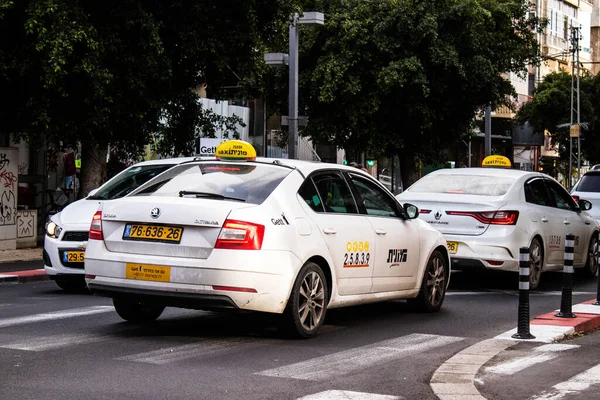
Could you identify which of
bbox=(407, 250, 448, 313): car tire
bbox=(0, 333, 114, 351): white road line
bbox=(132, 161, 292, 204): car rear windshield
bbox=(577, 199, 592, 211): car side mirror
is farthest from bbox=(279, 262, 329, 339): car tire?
bbox=(577, 199, 592, 211): car side mirror

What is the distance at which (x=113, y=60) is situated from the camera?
65.2 feet

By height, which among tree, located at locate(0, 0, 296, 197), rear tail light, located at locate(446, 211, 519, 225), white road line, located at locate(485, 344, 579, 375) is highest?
tree, located at locate(0, 0, 296, 197)

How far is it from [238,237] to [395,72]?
78.0 feet

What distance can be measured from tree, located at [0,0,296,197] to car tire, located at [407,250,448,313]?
837 centimetres

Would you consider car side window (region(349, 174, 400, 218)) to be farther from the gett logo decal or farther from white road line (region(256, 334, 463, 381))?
white road line (region(256, 334, 463, 381))

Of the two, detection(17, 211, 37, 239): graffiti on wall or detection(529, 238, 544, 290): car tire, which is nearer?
detection(529, 238, 544, 290): car tire

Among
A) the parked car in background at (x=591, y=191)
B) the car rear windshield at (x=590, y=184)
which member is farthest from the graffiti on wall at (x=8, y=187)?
the car rear windshield at (x=590, y=184)

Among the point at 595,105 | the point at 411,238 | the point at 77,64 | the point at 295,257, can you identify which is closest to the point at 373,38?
the point at 77,64

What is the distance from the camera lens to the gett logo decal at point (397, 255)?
10812 mm

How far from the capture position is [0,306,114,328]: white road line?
10.1 meters

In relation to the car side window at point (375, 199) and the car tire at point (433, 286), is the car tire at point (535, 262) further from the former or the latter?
the car side window at point (375, 199)

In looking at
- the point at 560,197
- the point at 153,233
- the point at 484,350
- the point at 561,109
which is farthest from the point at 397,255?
the point at 561,109

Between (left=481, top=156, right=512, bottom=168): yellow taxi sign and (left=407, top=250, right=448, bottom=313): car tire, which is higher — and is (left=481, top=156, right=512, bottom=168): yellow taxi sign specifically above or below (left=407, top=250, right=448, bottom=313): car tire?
above

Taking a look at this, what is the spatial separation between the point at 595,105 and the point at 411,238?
54.5 m
